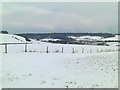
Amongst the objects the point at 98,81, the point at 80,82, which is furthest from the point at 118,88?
the point at 80,82

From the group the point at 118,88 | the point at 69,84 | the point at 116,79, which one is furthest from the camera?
the point at 116,79

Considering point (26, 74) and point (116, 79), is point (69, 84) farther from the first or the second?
point (26, 74)

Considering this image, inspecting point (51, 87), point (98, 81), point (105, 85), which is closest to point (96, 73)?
point (98, 81)

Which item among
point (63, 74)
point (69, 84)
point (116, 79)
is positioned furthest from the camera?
point (63, 74)

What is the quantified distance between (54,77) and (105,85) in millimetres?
3303

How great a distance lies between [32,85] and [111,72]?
18.8ft

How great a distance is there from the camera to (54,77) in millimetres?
11180

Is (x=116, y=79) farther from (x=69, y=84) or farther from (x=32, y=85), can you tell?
(x=32, y=85)

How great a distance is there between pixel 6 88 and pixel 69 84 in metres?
3.38

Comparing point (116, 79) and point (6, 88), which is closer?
point (6, 88)

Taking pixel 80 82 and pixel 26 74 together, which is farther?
pixel 26 74

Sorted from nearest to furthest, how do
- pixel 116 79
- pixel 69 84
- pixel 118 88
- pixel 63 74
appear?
pixel 118 88
pixel 69 84
pixel 116 79
pixel 63 74

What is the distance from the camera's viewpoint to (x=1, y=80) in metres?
10.8

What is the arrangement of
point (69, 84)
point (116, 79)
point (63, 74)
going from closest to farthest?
point (69, 84), point (116, 79), point (63, 74)
